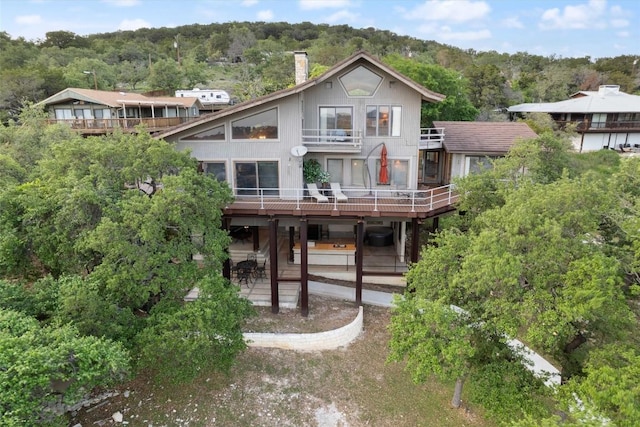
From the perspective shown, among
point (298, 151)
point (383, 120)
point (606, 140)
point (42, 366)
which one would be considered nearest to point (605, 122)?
point (606, 140)

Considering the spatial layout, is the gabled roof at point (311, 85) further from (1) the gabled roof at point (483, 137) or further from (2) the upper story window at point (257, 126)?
(1) the gabled roof at point (483, 137)

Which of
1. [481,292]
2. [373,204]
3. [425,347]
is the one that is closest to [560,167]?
[373,204]

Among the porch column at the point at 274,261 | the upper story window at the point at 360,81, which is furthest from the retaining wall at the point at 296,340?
the upper story window at the point at 360,81

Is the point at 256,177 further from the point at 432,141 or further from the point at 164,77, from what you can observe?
the point at 164,77

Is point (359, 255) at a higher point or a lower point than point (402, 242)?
higher

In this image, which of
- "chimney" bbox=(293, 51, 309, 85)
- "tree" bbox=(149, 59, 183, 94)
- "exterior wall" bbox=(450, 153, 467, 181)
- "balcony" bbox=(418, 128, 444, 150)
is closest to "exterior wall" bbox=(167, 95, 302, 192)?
"chimney" bbox=(293, 51, 309, 85)

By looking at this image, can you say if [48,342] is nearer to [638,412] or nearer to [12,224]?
[12,224]
